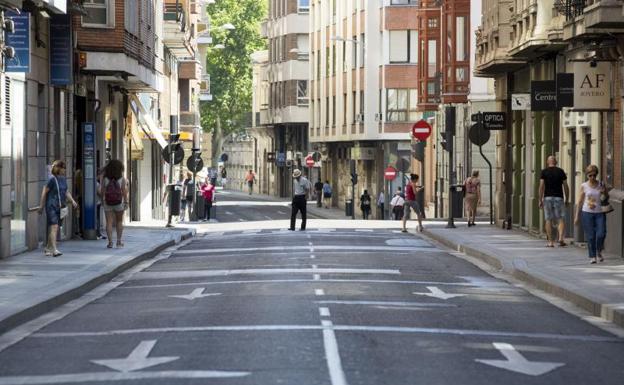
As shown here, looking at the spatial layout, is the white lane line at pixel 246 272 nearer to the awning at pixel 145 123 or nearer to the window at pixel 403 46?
the awning at pixel 145 123

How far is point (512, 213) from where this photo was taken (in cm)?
4412

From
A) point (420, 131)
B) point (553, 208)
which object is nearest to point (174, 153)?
point (420, 131)

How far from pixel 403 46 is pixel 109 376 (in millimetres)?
69494

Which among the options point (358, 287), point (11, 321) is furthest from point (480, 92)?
point (11, 321)

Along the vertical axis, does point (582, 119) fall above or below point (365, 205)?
above

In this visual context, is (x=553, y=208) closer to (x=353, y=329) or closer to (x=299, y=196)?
(x=299, y=196)

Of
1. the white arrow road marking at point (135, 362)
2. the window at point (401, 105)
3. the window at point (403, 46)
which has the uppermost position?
the window at point (403, 46)

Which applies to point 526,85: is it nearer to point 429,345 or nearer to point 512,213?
point 512,213

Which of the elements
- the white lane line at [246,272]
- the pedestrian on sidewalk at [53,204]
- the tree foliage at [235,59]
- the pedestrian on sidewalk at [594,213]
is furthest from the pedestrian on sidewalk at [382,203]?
the tree foliage at [235,59]

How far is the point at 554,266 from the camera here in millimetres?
26438

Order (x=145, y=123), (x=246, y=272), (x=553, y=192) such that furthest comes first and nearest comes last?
(x=145, y=123) < (x=553, y=192) < (x=246, y=272)

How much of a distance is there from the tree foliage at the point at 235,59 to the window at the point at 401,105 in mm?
51398

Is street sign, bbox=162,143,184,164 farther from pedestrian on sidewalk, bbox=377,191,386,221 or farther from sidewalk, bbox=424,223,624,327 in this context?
pedestrian on sidewalk, bbox=377,191,386,221

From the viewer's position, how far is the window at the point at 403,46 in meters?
81.1
